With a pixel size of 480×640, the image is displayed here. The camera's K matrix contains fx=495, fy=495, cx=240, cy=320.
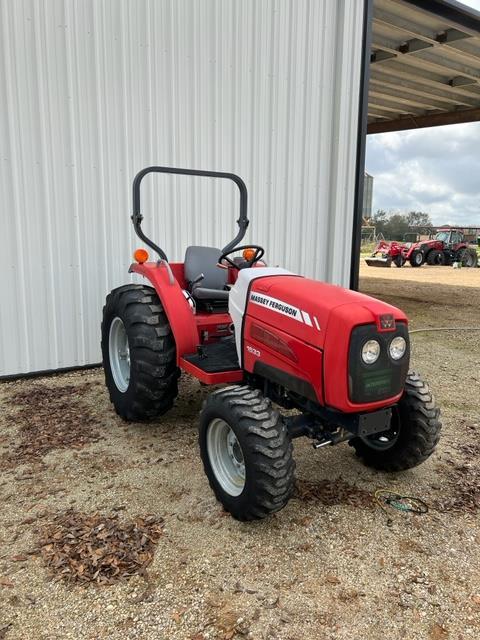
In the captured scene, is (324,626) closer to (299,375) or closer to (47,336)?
(299,375)

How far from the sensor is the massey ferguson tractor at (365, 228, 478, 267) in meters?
18.9

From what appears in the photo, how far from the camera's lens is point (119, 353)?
3.67m

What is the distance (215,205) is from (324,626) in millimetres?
4169

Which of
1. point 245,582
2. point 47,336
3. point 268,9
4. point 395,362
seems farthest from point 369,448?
point 268,9

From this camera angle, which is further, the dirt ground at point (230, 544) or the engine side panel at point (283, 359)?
the engine side panel at point (283, 359)

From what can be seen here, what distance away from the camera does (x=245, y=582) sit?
1.95 m

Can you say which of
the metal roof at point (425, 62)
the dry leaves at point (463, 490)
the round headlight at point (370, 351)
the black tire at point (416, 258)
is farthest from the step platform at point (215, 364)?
the black tire at point (416, 258)

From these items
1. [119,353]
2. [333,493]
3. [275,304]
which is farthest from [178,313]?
[333,493]

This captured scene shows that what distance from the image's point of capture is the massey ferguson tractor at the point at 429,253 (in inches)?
744

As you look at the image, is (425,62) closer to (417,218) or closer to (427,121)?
(427,121)

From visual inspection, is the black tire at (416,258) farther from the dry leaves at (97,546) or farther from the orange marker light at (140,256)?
the dry leaves at (97,546)

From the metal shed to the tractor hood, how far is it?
2.47 meters

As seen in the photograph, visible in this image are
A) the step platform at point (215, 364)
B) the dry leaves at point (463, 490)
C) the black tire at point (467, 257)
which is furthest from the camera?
the black tire at point (467, 257)

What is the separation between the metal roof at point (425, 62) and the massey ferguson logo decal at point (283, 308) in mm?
5475
